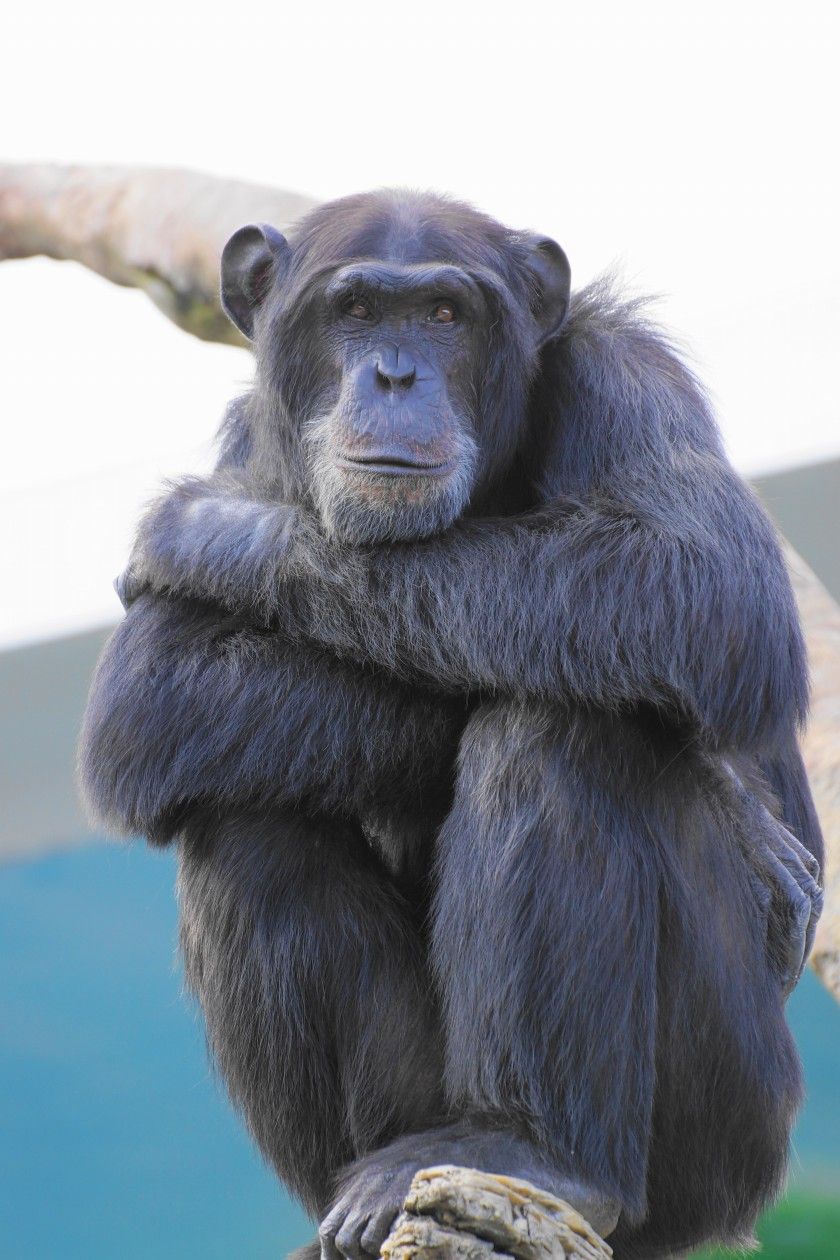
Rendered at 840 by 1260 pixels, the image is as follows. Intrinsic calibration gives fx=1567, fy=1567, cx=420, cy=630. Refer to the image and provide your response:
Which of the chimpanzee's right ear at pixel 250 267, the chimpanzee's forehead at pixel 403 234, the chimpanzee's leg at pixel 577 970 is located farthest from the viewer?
the chimpanzee's right ear at pixel 250 267

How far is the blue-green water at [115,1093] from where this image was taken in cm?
867

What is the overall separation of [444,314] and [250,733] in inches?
36.8

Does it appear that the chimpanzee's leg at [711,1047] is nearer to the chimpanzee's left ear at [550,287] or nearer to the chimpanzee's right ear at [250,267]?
the chimpanzee's left ear at [550,287]

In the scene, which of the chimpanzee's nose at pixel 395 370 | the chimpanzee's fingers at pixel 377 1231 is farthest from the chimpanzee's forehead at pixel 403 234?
the chimpanzee's fingers at pixel 377 1231

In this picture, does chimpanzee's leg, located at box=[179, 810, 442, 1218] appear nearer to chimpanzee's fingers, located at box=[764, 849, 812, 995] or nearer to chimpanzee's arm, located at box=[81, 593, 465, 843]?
chimpanzee's arm, located at box=[81, 593, 465, 843]

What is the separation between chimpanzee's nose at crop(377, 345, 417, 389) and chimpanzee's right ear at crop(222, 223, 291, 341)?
0.49 m

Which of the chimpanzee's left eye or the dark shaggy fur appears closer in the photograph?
the dark shaggy fur

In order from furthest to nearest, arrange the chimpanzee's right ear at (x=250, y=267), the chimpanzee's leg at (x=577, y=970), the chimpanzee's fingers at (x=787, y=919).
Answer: the chimpanzee's right ear at (x=250, y=267), the chimpanzee's fingers at (x=787, y=919), the chimpanzee's leg at (x=577, y=970)

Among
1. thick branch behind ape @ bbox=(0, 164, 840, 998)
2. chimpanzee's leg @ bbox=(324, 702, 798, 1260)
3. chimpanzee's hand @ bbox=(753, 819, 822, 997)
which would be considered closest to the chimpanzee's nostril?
chimpanzee's leg @ bbox=(324, 702, 798, 1260)

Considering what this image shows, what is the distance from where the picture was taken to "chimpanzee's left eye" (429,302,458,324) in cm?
316

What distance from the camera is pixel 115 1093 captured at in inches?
356

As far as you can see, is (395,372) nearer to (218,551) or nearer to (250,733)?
(218,551)

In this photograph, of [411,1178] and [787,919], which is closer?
[411,1178]

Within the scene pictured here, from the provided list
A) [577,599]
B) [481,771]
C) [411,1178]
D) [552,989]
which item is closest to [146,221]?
[577,599]
